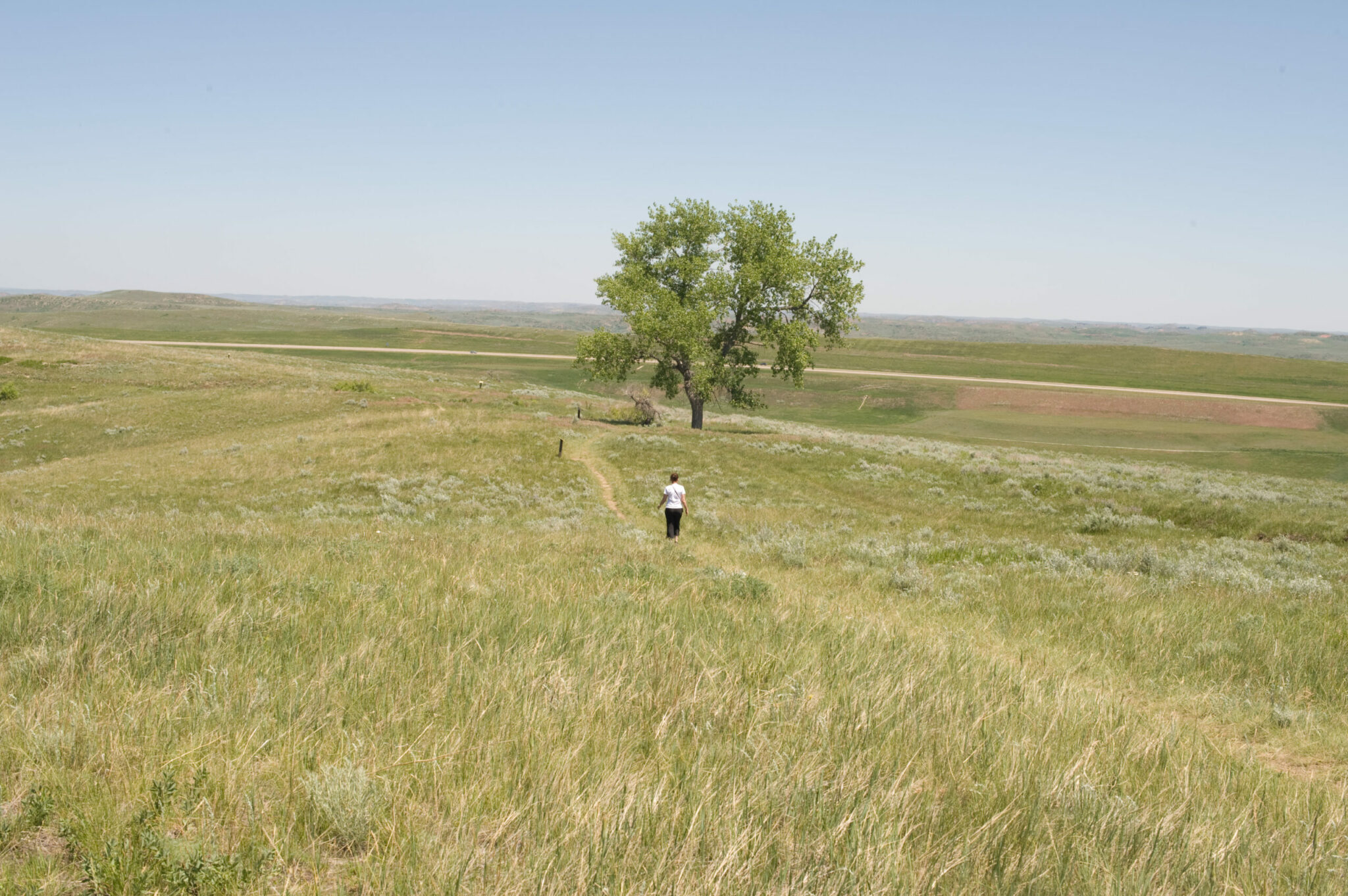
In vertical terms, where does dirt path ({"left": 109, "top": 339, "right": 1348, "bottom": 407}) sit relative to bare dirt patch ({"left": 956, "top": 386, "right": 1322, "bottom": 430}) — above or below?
above

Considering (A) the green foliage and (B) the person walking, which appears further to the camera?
(B) the person walking

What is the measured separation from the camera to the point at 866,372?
125875 millimetres

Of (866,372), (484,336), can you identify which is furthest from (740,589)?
(484,336)

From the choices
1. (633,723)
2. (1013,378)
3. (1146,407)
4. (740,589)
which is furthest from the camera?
(1013,378)

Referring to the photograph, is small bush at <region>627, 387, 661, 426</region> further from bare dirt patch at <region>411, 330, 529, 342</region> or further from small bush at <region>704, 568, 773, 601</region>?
bare dirt patch at <region>411, 330, 529, 342</region>

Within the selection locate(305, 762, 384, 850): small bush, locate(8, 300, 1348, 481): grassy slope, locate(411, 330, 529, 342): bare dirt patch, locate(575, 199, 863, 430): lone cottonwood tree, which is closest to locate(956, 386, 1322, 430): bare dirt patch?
locate(8, 300, 1348, 481): grassy slope

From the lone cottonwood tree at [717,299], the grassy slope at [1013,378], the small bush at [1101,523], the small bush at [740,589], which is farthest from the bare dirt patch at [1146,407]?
the small bush at [740,589]

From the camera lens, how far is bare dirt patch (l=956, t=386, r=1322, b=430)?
82.8 metres

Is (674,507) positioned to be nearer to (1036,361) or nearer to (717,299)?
(717,299)

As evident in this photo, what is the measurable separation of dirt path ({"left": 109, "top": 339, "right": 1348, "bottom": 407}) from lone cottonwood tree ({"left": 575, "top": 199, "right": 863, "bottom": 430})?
6219cm

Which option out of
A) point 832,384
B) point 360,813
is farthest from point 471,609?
point 832,384

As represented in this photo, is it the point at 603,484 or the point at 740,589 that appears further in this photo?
the point at 603,484

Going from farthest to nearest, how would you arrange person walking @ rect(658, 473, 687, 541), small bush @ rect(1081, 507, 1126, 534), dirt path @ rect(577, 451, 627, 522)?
1. dirt path @ rect(577, 451, 627, 522)
2. small bush @ rect(1081, 507, 1126, 534)
3. person walking @ rect(658, 473, 687, 541)

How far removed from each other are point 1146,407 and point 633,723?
100 metres
